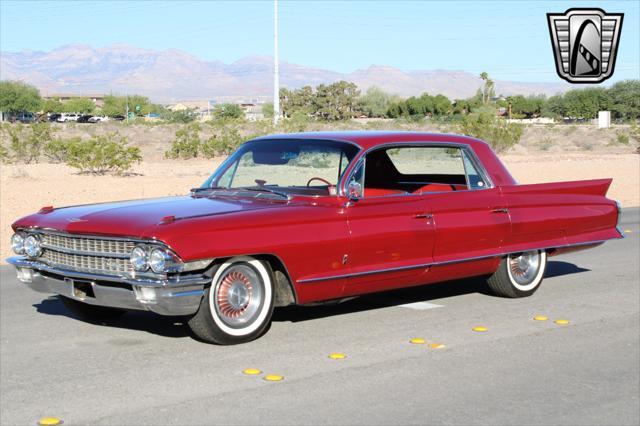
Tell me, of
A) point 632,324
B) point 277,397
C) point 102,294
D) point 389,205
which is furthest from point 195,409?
point 632,324

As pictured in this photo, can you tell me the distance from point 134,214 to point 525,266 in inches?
160

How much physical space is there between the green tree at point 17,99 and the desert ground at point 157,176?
4639 centimetres

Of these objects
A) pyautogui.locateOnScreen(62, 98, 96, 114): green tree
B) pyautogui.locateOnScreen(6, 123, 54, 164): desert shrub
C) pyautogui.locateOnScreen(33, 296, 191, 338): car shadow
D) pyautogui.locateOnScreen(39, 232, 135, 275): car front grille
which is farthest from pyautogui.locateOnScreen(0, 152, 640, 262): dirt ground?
pyautogui.locateOnScreen(62, 98, 96, 114): green tree

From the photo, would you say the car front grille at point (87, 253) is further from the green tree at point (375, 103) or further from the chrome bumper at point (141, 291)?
the green tree at point (375, 103)

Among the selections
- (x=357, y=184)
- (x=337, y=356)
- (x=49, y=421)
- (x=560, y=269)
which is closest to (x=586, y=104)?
(x=560, y=269)

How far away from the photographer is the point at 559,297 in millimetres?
9375

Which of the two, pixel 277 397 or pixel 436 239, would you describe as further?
pixel 436 239

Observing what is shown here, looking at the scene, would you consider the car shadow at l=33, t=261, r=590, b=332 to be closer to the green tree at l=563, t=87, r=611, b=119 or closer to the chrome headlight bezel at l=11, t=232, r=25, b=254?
the chrome headlight bezel at l=11, t=232, r=25, b=254

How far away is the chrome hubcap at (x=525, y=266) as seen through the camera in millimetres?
→ 9227

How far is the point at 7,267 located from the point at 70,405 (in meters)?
6.76

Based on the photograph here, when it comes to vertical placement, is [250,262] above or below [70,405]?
above

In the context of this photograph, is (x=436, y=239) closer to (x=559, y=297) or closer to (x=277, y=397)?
(x=559, y=297)

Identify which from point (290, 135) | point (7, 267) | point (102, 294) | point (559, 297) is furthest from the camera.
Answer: point (7, 267)

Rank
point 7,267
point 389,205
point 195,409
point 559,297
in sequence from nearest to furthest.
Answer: point 195,409 → point 389,205 → point 559,297 → point 7,267
